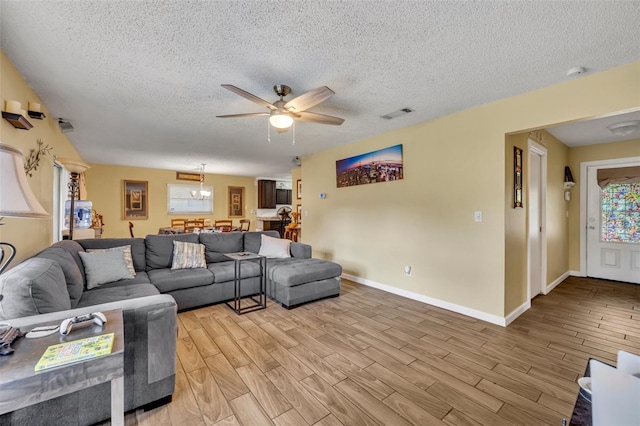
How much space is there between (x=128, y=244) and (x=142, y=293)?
→ 1.23 metres

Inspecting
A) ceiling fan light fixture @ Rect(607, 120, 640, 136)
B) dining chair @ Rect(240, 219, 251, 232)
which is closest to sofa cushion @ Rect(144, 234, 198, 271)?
dining chair @ Rect(240, 219, 251, 232)

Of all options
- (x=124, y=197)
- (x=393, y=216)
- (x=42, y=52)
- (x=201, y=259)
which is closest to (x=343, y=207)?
(x=393, y=216)

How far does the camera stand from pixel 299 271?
345 centimetres

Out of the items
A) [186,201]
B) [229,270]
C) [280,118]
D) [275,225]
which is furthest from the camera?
[275,225]

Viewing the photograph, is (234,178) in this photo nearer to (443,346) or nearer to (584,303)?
(443,346)

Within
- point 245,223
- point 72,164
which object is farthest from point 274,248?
point 245,223

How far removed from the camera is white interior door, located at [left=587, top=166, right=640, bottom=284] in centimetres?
442

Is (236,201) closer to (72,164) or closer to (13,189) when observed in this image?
(72,164)

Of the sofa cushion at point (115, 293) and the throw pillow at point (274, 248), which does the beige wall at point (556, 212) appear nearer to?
the throw pillow at point (274, 248)

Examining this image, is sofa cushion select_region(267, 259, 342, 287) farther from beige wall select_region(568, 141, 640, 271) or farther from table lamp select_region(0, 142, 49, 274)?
beige wall select_region(568, 141, 640, 271)

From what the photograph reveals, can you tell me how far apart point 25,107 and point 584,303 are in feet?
21.9

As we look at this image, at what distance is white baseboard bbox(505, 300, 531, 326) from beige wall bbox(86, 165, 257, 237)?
26.2 feet

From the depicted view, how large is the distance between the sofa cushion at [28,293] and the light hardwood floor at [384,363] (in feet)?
2.75

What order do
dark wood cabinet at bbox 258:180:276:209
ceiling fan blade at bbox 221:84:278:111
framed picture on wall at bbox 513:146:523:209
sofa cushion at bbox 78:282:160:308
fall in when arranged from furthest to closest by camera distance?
1. dark wood cabinet at bbox 258:180:276:209
2. framed picture on wall at bbox 513:146:523:209
3. sofa cushion at bbox 78:282:160:308
4. ceiling fan blade at bbox 221:84:278:111
